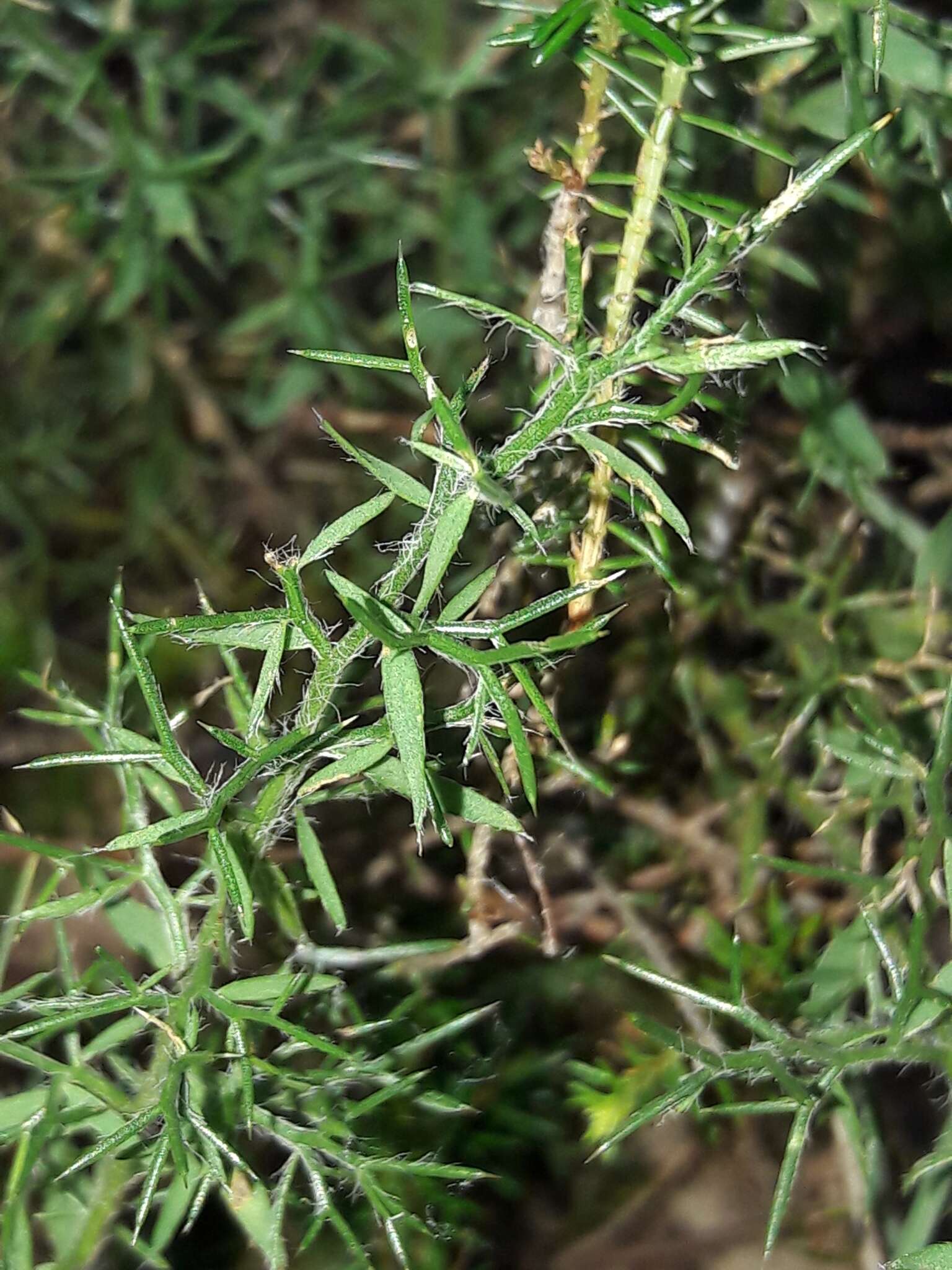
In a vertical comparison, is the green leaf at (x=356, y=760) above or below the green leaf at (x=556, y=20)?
below

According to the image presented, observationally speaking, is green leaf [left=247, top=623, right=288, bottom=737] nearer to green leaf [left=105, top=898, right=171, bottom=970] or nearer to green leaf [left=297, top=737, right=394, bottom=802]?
green leaf [left=297, top=737, right=394, bottom=802]

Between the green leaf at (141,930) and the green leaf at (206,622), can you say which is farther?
the green leaf at (141,930)

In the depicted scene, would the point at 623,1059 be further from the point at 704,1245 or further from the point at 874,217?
the point at 874,217

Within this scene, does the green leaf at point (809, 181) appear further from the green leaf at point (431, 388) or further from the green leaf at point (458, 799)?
the green leaf at point (458, 799)

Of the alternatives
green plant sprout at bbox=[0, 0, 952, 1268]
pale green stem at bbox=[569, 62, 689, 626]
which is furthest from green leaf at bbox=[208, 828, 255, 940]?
pale green stem at bbox=[569, 62, 689, 626]

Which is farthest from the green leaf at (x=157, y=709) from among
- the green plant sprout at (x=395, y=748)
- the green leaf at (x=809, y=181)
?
the green leaf at (x=809, y=181)

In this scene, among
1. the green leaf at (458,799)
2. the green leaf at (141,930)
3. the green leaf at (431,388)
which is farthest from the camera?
the green leaf at (141,930)

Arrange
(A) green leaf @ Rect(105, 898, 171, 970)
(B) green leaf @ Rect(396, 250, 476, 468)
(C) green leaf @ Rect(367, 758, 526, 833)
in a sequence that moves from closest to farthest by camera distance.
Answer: (B) green leaf @ Rect(396, 250, 476, 468)
(C) green leaf @ Rect(367, 758, 526, 833)
(A) green leaf @ Rect(105, 898, 171, 970)

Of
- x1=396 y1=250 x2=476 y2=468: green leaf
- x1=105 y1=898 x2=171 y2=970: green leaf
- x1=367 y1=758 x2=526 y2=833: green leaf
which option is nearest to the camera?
x1=396 y1=250 x2=476 y2=468: green leaf

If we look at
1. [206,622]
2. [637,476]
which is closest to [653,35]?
[637,476]
